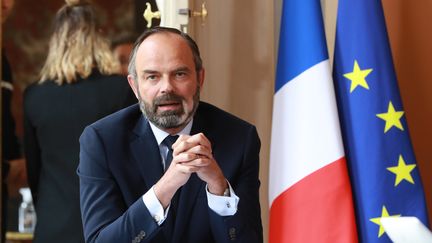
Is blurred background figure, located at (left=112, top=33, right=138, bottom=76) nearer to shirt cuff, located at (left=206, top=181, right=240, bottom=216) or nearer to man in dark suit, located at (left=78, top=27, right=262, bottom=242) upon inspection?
man in dark suit, located at (left=78, top=27, right=262, bottom=242)

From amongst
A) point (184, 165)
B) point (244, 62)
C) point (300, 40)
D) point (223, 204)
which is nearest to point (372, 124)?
point (300, 40)

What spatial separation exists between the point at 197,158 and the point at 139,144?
0.87 feet

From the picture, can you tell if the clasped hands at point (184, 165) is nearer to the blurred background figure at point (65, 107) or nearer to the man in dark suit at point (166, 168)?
the man in dark suit at point (166, 168)

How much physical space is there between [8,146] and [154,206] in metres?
1.38

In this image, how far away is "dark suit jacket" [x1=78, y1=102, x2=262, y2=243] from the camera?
2020 millimetres

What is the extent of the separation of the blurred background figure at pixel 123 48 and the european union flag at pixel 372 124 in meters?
0.98

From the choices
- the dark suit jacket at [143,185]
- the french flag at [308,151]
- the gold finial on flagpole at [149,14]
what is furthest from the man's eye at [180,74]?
the gold finial on flagpole at [149,14]

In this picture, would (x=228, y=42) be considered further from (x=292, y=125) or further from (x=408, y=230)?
(x=408, y=230)

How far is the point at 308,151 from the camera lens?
2496 millimetres

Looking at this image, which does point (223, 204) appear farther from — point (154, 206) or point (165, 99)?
point (165, 99)

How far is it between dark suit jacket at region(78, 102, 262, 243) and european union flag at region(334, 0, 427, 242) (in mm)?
472

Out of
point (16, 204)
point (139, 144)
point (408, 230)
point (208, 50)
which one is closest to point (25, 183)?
point (16, 204)

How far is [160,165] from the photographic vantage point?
214cm

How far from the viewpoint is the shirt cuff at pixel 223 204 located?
6.64 ft
